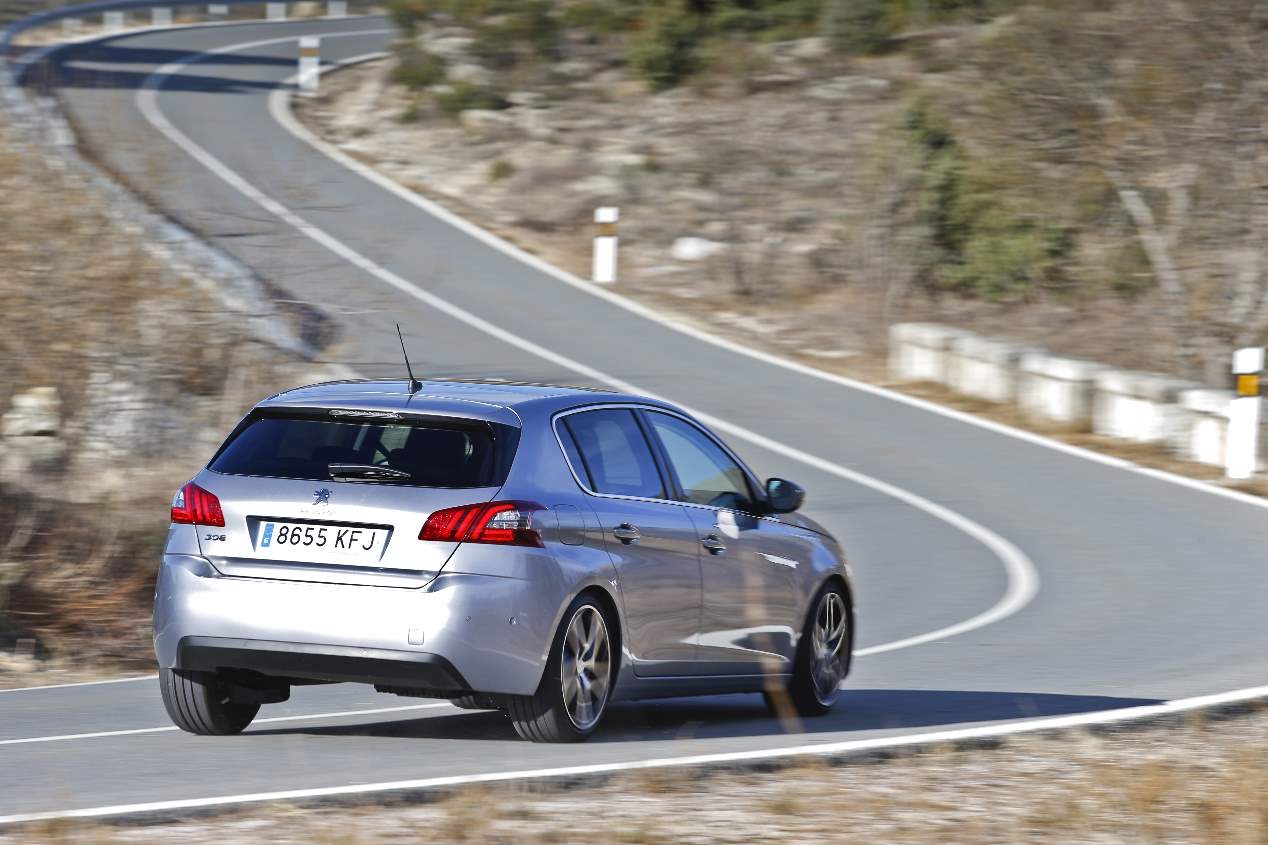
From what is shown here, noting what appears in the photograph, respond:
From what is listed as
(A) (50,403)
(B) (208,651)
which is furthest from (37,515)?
(B) (208,651)

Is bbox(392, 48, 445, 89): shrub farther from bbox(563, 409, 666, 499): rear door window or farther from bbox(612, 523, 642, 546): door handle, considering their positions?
bbox(612, 523, 642, 546): door handle

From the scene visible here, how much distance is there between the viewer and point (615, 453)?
8.77 metres

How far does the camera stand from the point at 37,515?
14117 mm

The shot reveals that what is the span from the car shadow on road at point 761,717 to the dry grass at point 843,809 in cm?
129

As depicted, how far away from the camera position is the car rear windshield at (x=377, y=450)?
7930 millimetres

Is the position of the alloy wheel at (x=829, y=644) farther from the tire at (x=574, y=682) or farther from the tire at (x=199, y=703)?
the tire at (x=199, y=703)

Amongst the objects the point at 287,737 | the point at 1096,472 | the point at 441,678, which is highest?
the point at 441,678

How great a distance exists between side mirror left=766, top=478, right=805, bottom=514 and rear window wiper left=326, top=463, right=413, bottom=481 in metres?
2.24

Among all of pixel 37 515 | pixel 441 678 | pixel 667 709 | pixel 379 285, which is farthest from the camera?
pixel 379 285

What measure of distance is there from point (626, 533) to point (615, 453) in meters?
0.43

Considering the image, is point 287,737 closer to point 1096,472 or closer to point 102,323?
point 102,323

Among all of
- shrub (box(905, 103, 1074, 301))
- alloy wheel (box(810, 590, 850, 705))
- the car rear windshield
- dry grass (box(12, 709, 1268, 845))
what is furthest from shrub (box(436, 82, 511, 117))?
dry grass (box(12, 709, 1268, 845))

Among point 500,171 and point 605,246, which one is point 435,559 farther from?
point 500,171

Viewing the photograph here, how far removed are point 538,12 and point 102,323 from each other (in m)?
25.1
